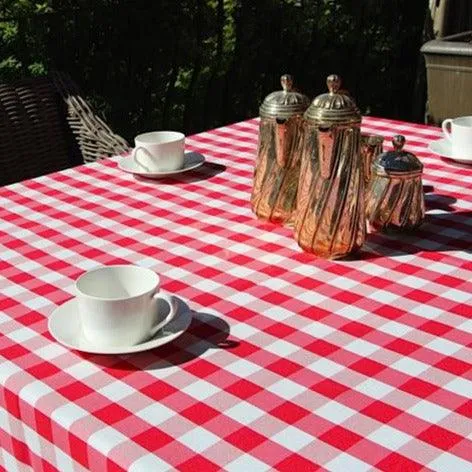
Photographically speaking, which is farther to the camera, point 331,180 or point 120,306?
point 331,180

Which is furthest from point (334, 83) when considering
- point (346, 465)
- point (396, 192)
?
point (346, 465)

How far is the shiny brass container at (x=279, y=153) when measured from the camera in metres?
1.55

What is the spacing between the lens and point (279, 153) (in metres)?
1.57

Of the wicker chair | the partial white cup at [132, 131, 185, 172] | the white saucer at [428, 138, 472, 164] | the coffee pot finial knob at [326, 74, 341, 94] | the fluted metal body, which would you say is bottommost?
the wicker chair

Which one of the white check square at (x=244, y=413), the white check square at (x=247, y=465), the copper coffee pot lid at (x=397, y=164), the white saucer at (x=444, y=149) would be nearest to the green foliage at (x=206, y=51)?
the white saucer at (x=444, y=149)

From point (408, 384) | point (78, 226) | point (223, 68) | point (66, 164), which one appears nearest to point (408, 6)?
point (223, 68)

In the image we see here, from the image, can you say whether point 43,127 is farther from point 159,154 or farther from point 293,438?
point 293,438

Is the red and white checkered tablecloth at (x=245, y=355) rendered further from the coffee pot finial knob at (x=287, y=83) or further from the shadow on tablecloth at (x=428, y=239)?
the coffee pot finial knob at (x=287, y=83)

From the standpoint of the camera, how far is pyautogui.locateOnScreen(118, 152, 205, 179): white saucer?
1918 mm

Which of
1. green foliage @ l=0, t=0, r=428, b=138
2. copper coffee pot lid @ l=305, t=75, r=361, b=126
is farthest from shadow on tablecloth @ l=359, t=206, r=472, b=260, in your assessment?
green foliage @ l=0, t=0, r=428, b=138

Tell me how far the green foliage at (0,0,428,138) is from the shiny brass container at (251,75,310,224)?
78.5 inches

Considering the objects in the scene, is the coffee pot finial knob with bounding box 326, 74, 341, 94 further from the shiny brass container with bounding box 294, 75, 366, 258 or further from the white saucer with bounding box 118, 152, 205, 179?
the white saucer with bounding box 118, 152, 205, 179

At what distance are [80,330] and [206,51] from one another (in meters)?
3.06

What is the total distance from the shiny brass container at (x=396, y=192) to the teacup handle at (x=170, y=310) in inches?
18.6
